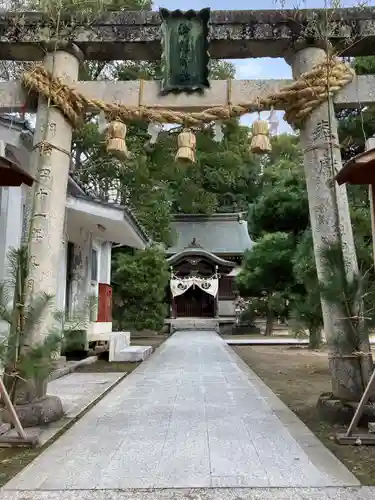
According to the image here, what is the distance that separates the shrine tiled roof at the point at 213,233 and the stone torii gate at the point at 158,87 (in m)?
27.5

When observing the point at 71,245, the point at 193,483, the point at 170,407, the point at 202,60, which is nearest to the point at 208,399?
the point at 170,407

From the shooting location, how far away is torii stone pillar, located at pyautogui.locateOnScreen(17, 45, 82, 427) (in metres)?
5.56

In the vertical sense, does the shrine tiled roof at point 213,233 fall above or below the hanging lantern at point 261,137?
above

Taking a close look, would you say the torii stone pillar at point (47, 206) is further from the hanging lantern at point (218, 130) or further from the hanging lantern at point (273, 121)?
the hanging lantern at point (273, 121)

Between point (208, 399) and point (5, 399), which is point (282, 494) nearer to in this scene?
point (5, 399)

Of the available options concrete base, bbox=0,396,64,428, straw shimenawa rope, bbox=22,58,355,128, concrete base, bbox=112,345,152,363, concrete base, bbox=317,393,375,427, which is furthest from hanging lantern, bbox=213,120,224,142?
concrete base, bbox=112,345,152,363

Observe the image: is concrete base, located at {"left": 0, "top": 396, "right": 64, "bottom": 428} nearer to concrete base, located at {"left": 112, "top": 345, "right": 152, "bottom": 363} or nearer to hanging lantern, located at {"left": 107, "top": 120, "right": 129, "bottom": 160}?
hanging lantern, located at {"left": 107, "top": 120, "right": 129, "bottom": 160}

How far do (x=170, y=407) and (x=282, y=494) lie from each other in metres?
3.34

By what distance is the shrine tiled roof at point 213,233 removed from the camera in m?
34.8

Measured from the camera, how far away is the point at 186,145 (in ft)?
20.3

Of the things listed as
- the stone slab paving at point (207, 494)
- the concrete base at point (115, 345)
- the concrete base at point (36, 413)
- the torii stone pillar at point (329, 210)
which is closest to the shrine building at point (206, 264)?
the concrete base at point (115, 345)

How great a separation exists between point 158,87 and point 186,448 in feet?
14.8

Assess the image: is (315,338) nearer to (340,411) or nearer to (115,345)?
(115,345)

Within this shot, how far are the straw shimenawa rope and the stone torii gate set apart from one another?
0.12 meters
